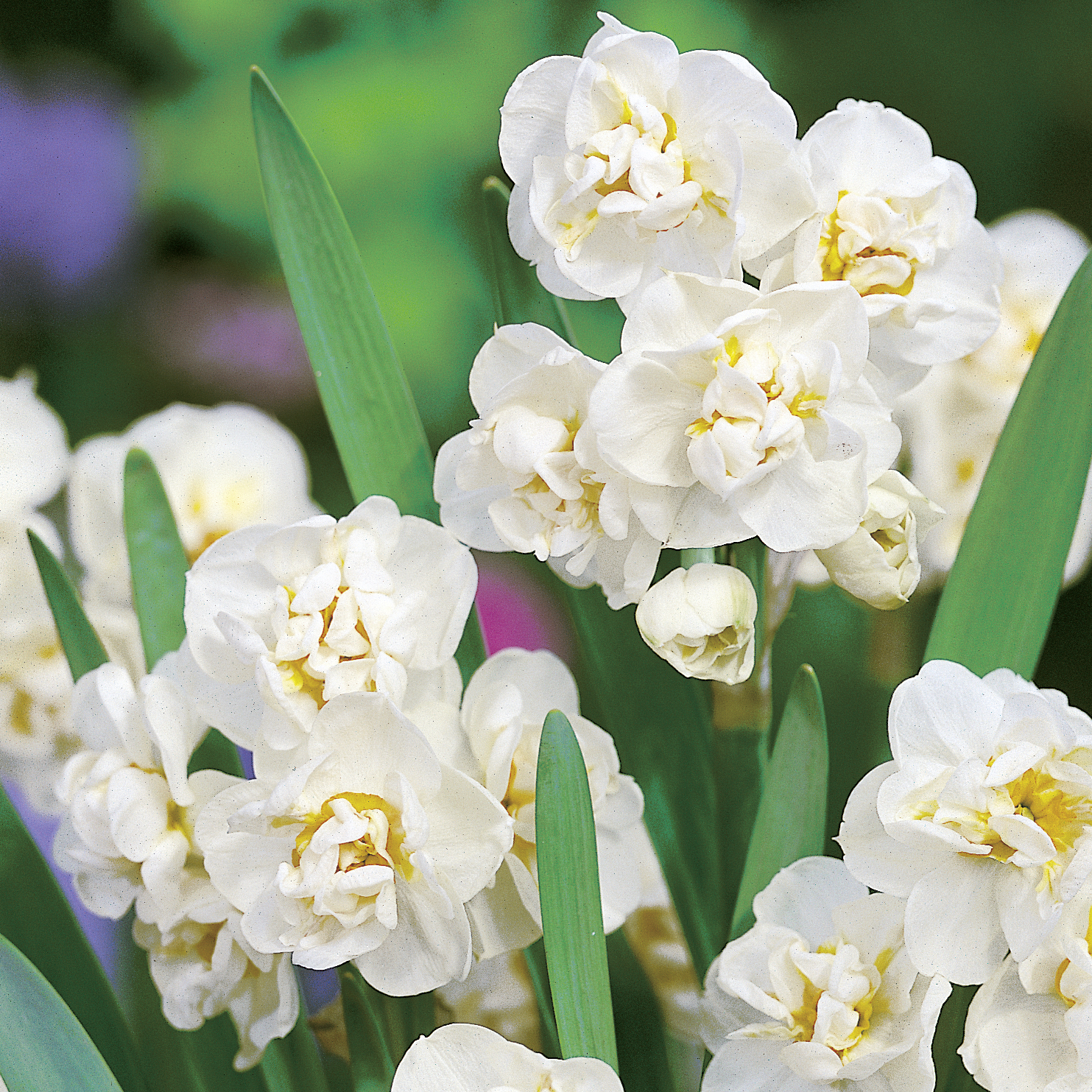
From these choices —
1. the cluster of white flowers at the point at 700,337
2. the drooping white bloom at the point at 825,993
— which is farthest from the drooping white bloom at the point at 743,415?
the drooping white bloom at the point at 825,993

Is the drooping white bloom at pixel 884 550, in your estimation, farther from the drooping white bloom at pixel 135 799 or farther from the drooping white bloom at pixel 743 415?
the drooping white bloom at pixel 135 799

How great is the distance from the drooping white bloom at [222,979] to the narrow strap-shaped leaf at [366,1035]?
0.06ft

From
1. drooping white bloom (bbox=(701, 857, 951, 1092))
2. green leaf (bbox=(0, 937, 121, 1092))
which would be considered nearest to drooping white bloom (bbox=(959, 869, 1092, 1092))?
drooping white bloom (bbox=(701, 857, 951, 1092))

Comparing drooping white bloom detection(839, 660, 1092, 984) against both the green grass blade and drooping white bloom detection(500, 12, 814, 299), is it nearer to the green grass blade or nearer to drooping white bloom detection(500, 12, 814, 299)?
drooping white bloom detection(500, 12, 814, 299)

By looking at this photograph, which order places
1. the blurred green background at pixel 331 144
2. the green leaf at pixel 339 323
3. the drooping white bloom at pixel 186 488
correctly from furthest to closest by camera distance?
the blurred green background at pixel 331 144
the drooping white bloom at pixel 186 488
the green leaf at pixel 339 323

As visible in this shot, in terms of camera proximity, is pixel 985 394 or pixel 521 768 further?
pixel 985 394

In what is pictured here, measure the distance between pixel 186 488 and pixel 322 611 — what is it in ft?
0.73

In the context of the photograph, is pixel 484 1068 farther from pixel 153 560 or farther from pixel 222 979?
pixel 153 560

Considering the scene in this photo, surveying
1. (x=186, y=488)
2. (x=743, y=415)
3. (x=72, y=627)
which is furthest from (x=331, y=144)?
(x=743, y=415)

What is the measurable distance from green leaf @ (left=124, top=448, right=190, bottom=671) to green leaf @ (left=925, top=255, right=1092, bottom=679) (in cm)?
26

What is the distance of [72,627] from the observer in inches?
15.9

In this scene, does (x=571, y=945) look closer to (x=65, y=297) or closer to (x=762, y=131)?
(x=762, y=131)

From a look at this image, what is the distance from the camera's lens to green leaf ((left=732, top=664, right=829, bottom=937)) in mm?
342

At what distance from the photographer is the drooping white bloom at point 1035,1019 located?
285 millimetres
